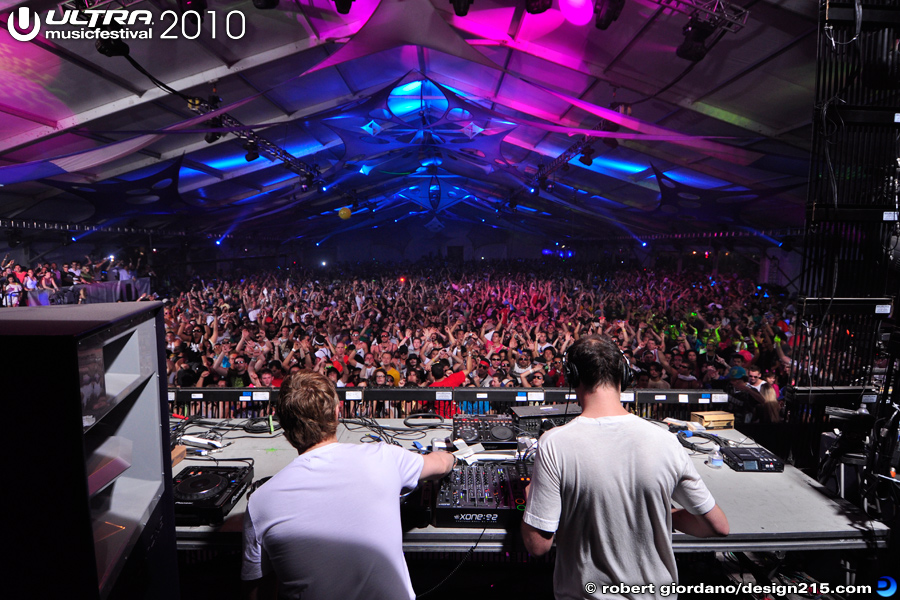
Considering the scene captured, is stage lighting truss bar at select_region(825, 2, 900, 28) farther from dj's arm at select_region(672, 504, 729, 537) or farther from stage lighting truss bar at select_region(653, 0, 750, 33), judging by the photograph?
dj's arm at select_region(672, 504, 729, 537)

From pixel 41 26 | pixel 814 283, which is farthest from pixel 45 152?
pixel 814 283

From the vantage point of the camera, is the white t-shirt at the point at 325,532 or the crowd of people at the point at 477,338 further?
the crowd of people at the point at 477,338

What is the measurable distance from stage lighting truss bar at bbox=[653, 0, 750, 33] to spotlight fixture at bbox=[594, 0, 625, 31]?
11.5 inches

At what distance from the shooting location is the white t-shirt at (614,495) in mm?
1060

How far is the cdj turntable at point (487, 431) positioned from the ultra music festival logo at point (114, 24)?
332 centimetres

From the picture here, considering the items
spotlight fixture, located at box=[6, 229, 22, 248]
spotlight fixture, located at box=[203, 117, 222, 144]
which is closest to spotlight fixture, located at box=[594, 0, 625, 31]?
spotlight fixture, located at box=[203, 117, 222, 144]

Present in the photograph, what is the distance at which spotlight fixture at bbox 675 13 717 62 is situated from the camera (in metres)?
3.21

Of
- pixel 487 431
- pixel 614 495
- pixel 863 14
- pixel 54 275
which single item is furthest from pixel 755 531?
pixel 54 275

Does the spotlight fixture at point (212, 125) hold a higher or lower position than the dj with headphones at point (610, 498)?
higher

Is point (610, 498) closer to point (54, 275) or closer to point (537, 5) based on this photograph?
point (537, 5)

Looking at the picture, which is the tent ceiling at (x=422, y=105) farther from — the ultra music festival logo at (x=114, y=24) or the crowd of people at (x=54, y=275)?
the crowd of people at (x=54, y=275)

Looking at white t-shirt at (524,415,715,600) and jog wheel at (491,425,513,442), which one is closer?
white t-shirt at (524,415,715,600)

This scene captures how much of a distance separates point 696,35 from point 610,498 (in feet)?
12.1

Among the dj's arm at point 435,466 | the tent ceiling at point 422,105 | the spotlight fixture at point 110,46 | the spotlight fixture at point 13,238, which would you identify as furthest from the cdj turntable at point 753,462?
the spotlight fixture at point 13,238
